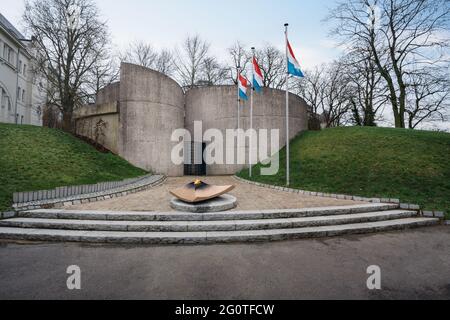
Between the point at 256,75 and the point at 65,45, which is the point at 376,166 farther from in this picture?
the point at 65,45

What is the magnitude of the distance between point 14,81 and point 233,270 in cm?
3721

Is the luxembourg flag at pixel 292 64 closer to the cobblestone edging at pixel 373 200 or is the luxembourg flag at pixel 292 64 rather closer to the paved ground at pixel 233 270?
the cobblestone edging at pixel 373 200

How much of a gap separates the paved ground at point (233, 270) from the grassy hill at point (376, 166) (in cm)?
401

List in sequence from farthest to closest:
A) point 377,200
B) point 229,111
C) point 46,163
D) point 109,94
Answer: point 229,111, point 109,94, point 46,163, point 377,200

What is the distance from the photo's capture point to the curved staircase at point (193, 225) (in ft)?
16.0

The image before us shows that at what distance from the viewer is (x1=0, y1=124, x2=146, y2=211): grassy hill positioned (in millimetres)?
7648

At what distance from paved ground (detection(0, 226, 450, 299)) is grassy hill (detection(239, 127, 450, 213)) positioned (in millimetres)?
4007

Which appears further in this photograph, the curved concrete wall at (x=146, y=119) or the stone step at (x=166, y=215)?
the curved concrete wall at (x=146, y=119)

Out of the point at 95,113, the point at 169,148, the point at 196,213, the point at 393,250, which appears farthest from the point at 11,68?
the point at 393,250

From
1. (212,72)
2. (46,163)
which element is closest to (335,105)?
(212,72)

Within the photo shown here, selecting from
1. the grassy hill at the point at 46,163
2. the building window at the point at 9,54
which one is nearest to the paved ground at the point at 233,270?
the grassy hill at the point at 46,163

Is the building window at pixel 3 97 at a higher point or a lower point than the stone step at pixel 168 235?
higher

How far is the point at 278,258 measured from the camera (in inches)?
160

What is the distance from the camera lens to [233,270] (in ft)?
11.8
